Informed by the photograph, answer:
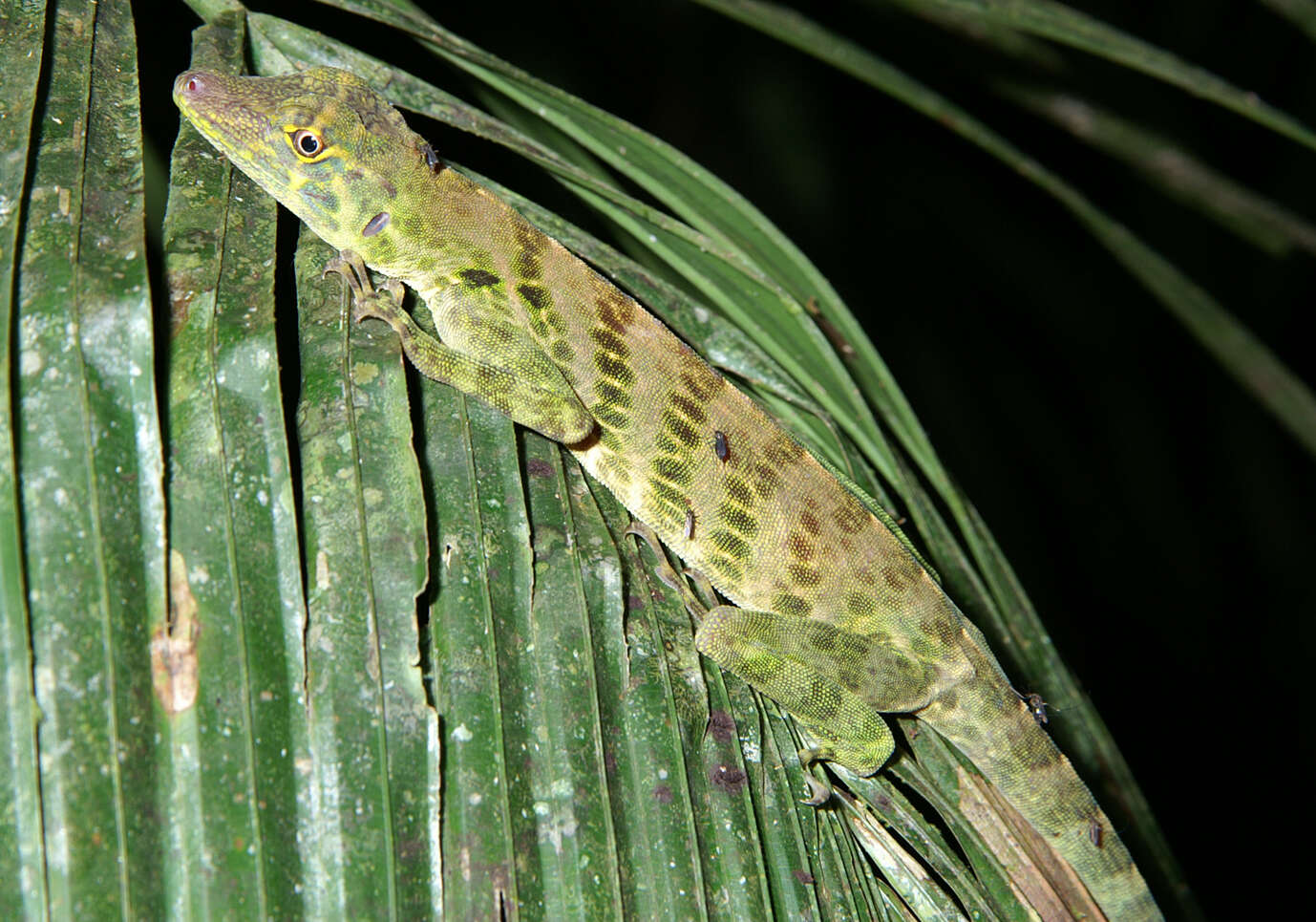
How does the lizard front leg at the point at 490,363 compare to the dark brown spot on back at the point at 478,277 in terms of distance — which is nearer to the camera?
the lizard front leg at the point at 490,363

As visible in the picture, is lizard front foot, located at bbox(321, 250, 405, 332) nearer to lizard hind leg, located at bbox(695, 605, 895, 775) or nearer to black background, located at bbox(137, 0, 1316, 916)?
lizard hind leg, located at bbox(695, 605, 895, 775)

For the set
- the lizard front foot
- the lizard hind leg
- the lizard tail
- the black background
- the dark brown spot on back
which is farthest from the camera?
the black background

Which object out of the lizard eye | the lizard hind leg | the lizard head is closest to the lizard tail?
the lizard hind leg

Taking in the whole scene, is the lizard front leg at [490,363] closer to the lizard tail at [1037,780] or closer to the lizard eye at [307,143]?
the lizard eye at [307,143]

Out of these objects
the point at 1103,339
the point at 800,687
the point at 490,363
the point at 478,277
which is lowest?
the point at 800,687

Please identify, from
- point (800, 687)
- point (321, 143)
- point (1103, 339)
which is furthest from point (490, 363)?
point (1103, 339)

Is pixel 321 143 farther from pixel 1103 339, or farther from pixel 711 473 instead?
pixel 1103 339

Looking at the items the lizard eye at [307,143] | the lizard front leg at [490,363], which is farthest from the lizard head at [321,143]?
the lizard front leg at [490,363]
